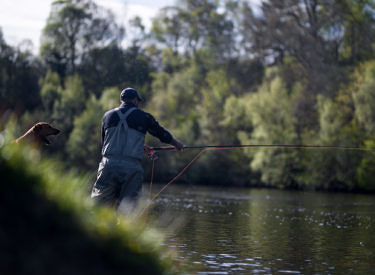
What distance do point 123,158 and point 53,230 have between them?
3.38 meters

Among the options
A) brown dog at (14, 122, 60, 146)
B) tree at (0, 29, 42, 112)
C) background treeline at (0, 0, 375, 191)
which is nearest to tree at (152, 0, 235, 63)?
background treeline at (0, 0, 375, 191)

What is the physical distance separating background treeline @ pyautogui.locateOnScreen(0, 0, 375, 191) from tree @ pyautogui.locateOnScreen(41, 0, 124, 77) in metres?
0.10

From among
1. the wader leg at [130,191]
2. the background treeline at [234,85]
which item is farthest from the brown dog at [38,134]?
the background treeline at [234,85]

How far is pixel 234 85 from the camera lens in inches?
2138

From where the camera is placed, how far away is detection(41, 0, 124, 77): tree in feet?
189

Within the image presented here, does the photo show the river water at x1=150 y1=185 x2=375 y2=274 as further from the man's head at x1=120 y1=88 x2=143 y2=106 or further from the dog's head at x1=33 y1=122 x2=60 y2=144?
the dog's head at x1=33 y1=122 x2=60 y2=144

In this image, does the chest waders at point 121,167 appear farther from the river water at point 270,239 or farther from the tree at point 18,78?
the tree at point 18,78

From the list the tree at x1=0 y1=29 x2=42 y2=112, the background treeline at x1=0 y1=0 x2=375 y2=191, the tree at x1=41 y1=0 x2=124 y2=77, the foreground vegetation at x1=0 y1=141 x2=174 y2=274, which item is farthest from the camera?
the tree at x1=41 y1=0 x2=124 y2=77

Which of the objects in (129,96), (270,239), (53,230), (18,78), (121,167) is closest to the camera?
(53,230)

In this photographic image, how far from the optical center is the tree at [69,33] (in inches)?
2274

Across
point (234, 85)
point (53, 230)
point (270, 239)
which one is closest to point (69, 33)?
point (234, 85)

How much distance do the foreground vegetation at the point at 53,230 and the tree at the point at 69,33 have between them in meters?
53.4

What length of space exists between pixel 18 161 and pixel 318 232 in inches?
452

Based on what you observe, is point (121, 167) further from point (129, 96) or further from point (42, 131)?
point (42, 131)
